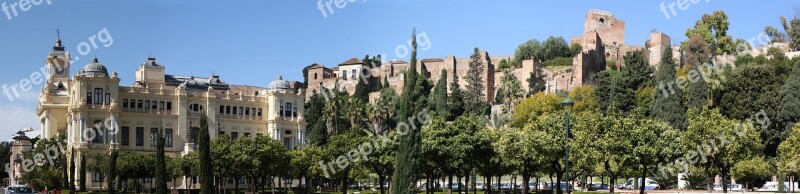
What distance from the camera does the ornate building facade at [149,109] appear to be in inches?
3610

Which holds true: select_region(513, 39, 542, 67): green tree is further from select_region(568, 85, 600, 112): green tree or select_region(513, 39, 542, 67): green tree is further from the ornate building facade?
the ornate building facade

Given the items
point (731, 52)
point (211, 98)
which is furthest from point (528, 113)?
point (731, 52)

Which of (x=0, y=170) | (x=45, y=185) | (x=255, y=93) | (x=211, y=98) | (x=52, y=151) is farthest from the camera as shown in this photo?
(x=0, y=170)

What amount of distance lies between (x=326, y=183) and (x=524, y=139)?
187 feet

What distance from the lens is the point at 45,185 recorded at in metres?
81.9

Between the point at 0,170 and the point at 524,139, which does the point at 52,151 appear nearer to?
the point at 524,139

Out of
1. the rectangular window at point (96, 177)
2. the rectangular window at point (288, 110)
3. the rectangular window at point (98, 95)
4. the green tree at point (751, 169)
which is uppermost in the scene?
the rectangular window at point (98, 95)

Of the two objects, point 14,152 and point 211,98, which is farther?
point 14,152

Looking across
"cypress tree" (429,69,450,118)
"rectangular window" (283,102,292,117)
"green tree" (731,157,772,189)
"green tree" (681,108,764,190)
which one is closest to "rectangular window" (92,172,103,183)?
"rectangular window" (283,102,292,117)

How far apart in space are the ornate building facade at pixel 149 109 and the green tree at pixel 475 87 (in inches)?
1171

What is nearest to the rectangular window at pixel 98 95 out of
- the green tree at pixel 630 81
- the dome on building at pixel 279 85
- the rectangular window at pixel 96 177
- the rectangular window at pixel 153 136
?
the rectangular window at pixel 153 136

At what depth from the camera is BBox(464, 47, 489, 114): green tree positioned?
128 metres

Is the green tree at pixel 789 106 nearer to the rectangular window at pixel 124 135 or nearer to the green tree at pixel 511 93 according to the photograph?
the green tree at pixel 511 93

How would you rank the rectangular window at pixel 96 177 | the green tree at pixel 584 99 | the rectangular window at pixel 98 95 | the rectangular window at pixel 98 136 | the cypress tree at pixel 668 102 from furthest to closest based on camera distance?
the green tree at pixel 584 99, the rectangular window at pixel 98 95, the rectangular window at pixel 98 136, the rectangular window at pixel 96 177, the cypress tree at pixel 668 102
